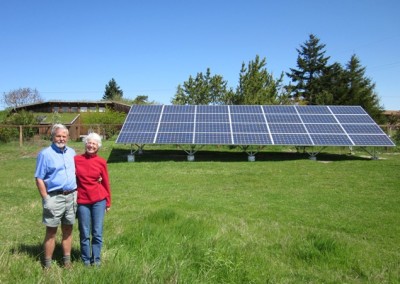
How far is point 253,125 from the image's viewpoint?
63.9 ft

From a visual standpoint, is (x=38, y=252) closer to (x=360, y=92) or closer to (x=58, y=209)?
(x=58, y=209)

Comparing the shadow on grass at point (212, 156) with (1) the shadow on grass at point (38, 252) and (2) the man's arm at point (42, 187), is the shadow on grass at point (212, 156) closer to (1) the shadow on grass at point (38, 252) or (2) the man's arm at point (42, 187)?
(1) the shadow on grass at point (38, 252)

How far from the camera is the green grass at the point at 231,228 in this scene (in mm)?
4566

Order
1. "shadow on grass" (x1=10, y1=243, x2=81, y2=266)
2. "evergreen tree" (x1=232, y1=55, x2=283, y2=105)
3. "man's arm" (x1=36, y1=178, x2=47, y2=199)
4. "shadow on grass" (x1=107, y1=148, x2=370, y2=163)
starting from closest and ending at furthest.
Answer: "man's arm" (x1=36, y1=178, x2=47, y2=199) < "shadow on grass" (x1=10, y1=243, x2=81, y2=266) < "shadow on grass" (x1=107, y1=148, x2=370, y2=163) < "evergreen tree" (x1=232, y1=55, x2=283, y2=105)

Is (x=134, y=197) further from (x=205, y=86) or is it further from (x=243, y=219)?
(x=205, y=86)

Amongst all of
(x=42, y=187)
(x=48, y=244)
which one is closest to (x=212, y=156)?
(x=48, y=244)

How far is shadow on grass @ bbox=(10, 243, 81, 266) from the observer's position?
508 cm

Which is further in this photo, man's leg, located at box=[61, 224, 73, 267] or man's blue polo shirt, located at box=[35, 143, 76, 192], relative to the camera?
man's leg, located at box=[61, 224, 73, 267]

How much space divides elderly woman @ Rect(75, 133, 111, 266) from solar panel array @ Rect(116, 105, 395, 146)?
12791mm

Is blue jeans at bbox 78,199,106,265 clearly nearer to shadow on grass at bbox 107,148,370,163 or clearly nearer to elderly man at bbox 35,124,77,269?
elderly man at bbox 35,124,77,269

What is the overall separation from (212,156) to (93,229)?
14.5m

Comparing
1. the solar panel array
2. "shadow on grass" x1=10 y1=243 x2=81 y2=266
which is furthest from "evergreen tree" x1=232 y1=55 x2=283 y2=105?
"shadow on grass" x1=10 y1=243 x2=81 y2=266

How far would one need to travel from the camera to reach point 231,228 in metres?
6.67

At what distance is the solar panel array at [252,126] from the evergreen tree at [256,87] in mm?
11062
